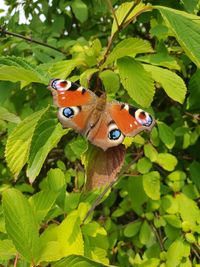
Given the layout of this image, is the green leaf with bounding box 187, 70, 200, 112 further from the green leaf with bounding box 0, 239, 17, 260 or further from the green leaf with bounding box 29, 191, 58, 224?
the green leaf with bounding box 0, 239, 17, 260

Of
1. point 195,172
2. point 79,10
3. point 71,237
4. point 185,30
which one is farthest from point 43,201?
point 79,10

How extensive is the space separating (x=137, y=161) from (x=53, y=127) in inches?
26.0

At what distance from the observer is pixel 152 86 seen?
3.56 feet

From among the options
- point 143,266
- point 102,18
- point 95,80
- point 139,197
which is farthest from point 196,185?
point 102,18

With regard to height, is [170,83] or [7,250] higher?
[170,83]

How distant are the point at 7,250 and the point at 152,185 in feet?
2.13

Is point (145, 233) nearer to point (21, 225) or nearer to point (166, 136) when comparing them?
point (166, 136)

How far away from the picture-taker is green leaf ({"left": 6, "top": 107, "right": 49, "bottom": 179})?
3.28 ft

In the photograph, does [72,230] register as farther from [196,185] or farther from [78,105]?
[196,185]

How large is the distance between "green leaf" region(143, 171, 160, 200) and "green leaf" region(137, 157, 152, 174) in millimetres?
25

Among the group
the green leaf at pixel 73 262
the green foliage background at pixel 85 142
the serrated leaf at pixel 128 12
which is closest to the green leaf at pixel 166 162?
the green foliage background at pixel 85 142

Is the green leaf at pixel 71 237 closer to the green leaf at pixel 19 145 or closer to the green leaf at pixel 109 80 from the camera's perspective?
the green leaf at pixel 19 145

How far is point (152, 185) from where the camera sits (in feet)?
4.90

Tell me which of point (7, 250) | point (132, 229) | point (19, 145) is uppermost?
point (19, 145)
